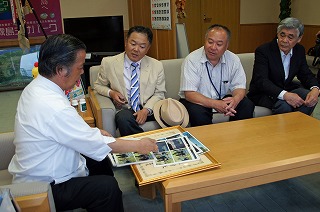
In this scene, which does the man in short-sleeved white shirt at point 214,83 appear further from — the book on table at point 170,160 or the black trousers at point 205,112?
the book on table at point 170,160

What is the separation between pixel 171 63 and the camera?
2.80 m

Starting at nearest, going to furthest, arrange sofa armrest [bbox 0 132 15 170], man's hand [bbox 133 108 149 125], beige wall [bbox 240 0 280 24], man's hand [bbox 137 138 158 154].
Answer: man's hand [bbox 137 138 158 154], sofa armrest [bbox 0 132 15 170], man's hand [bbox 133 108 149 125], beige wall [bbox 240 0 280 24]

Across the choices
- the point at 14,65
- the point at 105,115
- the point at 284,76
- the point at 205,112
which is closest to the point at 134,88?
the point at 105,115

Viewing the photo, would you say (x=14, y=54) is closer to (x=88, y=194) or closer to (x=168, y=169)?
(x=88, y=194)

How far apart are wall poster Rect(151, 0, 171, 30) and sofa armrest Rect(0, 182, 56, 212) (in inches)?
117

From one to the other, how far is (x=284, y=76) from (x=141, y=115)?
127 centimetres

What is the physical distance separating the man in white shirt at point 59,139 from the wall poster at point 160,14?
103 inches

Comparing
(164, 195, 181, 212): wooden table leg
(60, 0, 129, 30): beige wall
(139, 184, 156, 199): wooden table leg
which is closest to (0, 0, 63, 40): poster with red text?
(60, 0, 129, 30): beige wall

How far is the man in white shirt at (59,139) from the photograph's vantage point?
1.31 metres

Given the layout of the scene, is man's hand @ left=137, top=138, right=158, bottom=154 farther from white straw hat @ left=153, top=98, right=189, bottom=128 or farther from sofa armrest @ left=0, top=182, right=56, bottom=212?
white straw hat @ left=153, top=98, right=189, bottom=128

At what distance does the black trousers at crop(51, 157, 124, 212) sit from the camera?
1.40 m

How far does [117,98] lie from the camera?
95.5 inches

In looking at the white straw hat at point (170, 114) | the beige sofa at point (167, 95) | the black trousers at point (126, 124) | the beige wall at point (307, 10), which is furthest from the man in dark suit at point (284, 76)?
the beige wall at point (307, 10)

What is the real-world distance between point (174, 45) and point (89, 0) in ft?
8.65
